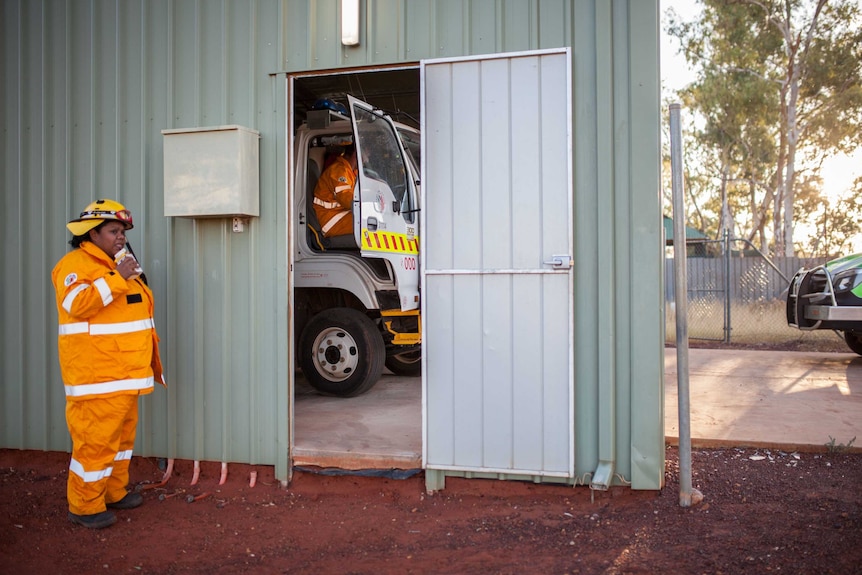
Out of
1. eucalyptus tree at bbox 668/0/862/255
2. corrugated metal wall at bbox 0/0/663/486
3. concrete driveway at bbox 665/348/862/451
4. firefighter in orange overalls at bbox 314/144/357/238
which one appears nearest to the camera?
corrugated metal wall at bbox 0/0/663/486

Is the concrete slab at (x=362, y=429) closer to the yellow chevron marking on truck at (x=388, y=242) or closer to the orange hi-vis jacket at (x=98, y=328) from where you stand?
the orange hi-vis jacket at (x=98, y=328)

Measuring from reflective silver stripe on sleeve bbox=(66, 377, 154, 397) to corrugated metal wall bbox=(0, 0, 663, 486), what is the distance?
0.82 metres

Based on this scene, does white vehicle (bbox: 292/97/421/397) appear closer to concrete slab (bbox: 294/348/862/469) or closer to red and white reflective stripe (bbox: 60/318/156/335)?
concrete slab (bbox: 294/348/862/469)

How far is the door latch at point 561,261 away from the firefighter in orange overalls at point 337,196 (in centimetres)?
296

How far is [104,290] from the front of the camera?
13.9 ft

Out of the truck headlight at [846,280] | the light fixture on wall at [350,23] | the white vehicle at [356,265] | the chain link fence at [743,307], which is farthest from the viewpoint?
the chain link fence at [743,307]

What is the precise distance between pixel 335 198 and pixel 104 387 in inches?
130

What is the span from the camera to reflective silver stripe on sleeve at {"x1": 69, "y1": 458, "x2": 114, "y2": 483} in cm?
436

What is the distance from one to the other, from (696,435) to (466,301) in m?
2.41

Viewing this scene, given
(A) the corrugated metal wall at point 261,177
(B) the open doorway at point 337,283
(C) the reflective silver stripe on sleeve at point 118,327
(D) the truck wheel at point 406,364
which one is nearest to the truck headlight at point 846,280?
(D) the truck wheel at point 406,364

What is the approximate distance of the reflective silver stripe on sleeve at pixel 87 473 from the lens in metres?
4.36

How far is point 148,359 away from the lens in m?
4.55

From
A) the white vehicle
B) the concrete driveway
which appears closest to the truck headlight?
the concrete driveway

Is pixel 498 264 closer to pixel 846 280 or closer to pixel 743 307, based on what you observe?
pixel 846 280
